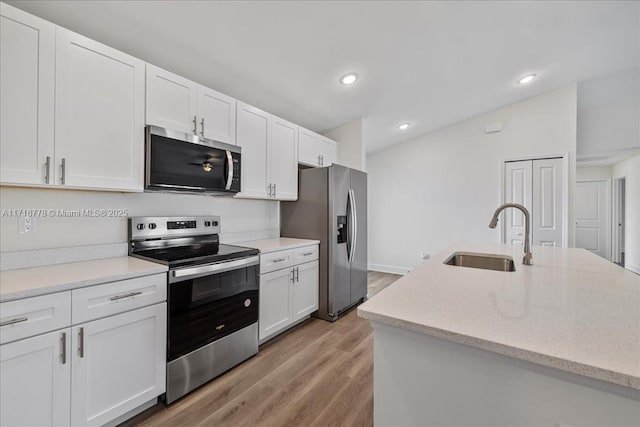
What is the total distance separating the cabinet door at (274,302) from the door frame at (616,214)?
Answer: 25.3 feet

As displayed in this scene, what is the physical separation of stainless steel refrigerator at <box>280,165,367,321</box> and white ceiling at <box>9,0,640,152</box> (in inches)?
36.0

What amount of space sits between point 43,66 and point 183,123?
77 cm

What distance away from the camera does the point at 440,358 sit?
85 centimetres

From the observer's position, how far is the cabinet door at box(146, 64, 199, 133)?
6.34ft

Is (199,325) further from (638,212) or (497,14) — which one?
(638,212)

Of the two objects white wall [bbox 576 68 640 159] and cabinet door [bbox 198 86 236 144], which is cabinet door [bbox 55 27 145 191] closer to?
cabinet door [bbox 198 86 236 144]

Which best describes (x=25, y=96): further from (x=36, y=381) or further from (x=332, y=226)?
(x=332, y=226)

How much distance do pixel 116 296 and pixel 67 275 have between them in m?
0.26

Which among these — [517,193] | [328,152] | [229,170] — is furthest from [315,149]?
[517,193]

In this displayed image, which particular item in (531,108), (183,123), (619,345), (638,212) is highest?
(531,108)

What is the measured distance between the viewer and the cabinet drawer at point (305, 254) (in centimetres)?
282

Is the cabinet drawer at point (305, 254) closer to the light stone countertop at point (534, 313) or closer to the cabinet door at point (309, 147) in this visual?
the cabinet door at point (309, 147)

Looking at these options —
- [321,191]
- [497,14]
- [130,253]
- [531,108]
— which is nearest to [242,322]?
[130,253]

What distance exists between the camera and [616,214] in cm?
624
